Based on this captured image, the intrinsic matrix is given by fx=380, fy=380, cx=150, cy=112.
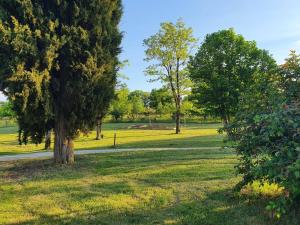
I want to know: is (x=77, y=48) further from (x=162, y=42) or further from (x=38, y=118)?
(x=162, y=42)

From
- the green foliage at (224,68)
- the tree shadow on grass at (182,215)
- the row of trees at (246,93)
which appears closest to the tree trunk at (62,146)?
the row of trees at (246,93)

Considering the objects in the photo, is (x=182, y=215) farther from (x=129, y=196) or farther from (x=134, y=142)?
(x=134, y=142)

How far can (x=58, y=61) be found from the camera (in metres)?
13.2

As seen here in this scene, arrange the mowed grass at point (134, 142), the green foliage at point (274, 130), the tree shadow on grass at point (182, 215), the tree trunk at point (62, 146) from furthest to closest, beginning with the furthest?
the mowed grass at point (134, 142) < the tree trunk at point (62, 146) < the tree shadow on grass at point (182, 215) < the green foliage at point (274, 130)

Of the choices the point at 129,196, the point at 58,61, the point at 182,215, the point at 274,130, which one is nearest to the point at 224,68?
the point at 58,61

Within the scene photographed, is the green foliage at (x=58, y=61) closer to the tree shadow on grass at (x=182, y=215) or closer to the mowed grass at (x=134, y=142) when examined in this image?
the mowed grass at (x=134, y=142)

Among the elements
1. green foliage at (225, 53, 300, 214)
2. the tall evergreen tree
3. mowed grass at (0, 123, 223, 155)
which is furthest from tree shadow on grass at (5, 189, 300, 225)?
mowed grass at (0, 123, 223, 155)

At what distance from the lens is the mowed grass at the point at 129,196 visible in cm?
671

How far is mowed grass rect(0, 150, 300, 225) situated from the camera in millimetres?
6711

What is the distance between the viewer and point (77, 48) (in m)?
13.2

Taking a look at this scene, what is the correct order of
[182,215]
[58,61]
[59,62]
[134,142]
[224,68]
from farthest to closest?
[134,142]
[224,68]
[59,62]
[58,61]
[182,215]

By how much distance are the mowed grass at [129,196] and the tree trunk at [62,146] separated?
0.80 m

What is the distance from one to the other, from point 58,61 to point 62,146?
3.25 meters

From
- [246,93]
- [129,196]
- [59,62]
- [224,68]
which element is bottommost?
[129,196]
